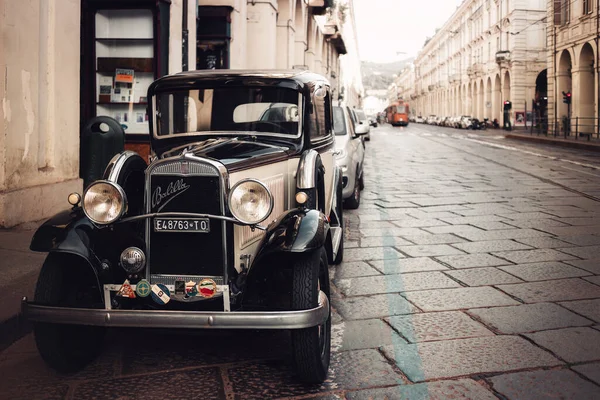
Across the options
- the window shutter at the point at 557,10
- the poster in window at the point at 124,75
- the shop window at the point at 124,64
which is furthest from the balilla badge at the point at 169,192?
the window shutter at the point at 557,10

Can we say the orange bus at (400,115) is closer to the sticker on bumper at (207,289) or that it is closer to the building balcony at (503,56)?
the building balcony at (503,56)

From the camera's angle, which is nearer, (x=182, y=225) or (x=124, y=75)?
(x=182, y=225)

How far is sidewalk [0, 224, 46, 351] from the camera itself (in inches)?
161

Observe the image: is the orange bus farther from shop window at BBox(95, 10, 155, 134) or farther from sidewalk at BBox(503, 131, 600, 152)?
shop window at BBox(95, 10, 155, 134)

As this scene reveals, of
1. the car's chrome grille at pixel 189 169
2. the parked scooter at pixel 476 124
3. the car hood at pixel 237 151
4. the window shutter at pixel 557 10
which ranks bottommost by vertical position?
the car's chrome grille at pixel 189 169

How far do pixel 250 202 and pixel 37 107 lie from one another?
5121 mm

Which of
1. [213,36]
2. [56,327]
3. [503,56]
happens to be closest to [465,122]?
[503,56]

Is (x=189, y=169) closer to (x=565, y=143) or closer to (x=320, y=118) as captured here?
(x=320, y=118)

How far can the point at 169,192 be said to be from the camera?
332cm

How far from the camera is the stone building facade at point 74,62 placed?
7.07 m


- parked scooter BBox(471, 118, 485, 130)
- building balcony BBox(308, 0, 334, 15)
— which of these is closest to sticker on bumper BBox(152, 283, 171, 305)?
building balcony BBox(308, 0, 334, 15)

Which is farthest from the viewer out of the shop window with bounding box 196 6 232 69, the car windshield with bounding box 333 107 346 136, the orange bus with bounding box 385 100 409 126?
the orange bus with bounding box 385 100 409 126

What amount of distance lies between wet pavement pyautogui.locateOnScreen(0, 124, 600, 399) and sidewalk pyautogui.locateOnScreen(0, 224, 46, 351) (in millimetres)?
149

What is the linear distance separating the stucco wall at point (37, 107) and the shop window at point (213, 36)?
6.88 metres
